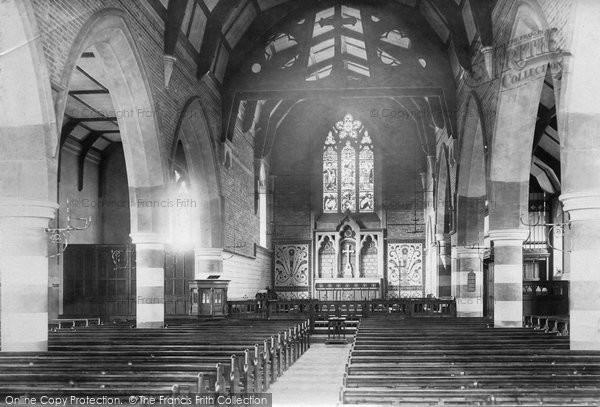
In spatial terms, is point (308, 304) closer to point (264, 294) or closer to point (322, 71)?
point (264, 294)

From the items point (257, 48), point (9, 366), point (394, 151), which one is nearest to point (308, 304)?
point (257, 48)

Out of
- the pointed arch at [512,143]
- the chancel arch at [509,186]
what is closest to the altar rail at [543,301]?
the chancel arch at [509,186]

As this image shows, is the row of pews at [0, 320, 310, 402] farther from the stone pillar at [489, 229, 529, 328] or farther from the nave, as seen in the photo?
the stone pillar at [489, 229, 529, 328]

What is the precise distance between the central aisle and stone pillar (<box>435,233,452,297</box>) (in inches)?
309

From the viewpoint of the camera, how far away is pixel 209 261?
18.4 meters

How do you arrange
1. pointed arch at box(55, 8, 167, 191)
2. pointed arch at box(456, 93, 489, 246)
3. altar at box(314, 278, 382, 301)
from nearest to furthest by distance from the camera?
1. pointed arch at box(55, 8, 167, 191)
2. pointed arch at box(456, 93, 489, 246)
3. altar at box(314, 278, 382, 301)

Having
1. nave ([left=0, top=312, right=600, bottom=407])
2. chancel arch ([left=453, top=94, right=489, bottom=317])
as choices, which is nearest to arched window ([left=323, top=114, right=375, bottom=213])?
chancel arch ([left=453, top=94, right=489, bottom=317])

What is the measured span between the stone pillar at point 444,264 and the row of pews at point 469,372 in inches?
492

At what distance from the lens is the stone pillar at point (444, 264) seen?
2198cm

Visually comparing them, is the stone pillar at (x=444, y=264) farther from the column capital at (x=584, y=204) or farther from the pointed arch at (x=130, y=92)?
the column capital at (x=584, y=204)

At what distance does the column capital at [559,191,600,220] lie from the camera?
8828 millimetres

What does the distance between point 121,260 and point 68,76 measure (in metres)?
11.0

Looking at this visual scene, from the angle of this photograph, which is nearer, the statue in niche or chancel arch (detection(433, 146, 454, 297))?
chancel arch (detection(433, 146, 454, 297))

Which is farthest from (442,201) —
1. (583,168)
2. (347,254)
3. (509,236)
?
(583,168)
